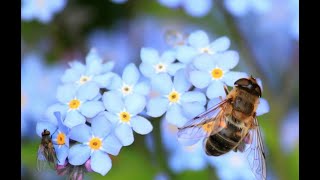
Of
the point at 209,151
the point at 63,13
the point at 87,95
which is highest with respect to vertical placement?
the point at 63,13

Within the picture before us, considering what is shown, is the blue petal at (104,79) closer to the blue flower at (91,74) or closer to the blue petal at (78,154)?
the blue flower at (91,74)

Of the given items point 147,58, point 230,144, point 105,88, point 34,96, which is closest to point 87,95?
point 105,88

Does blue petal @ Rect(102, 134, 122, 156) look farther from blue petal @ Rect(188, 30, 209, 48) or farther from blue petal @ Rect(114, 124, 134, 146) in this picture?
blue petal @ Rect(188, 30, 209, 48)

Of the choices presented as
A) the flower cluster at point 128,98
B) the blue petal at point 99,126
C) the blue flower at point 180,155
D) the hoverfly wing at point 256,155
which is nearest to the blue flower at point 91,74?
the flower cluster at point 128,98

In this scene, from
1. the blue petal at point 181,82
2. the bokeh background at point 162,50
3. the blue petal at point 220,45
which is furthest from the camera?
the bokeh background at point 162,50

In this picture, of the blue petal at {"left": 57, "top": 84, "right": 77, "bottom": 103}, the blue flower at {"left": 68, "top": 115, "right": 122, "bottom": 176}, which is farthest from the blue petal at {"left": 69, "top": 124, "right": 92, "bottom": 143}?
the blue petal at {"left": 57, "top": 84, "right": 77, "bottom": 103}

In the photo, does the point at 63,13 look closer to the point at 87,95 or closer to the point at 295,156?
the point at 87,95

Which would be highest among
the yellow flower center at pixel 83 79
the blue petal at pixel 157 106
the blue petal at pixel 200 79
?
the yellow flower center at pixel 83 79
